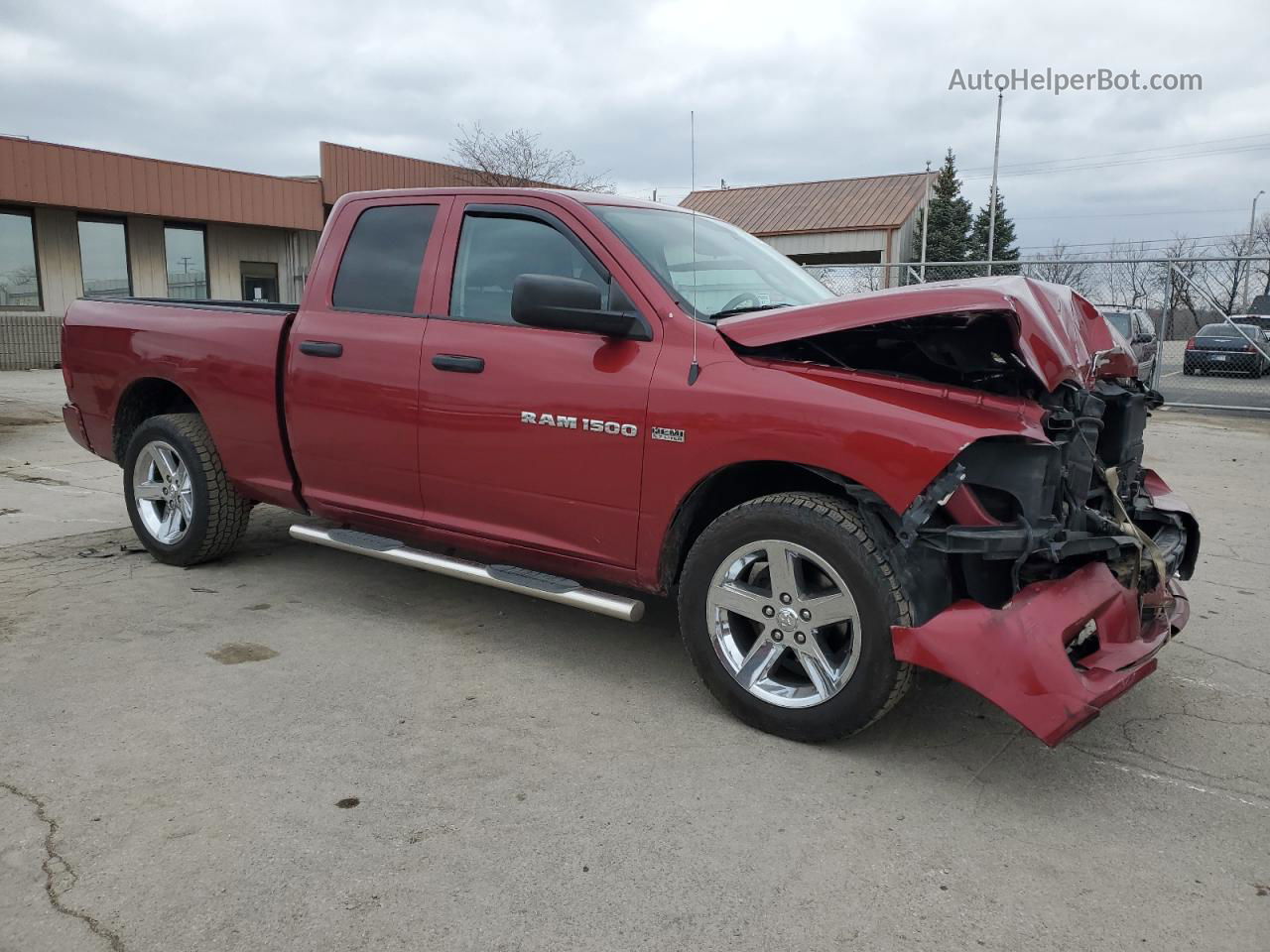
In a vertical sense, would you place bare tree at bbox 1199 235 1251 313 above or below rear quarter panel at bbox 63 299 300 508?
above

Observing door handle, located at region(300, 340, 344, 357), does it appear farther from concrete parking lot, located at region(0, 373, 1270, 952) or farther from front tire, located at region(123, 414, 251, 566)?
concrete parking lot, located at region(0, 373, 1270, 952)

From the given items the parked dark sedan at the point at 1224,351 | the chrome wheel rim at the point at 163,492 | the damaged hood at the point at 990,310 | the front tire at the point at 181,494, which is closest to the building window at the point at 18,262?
the front tire at the point at 181,494

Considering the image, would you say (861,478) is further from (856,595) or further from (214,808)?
(214,808)

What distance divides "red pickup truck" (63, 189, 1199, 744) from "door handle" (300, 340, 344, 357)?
0.05ft

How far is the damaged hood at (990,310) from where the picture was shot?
117 inches

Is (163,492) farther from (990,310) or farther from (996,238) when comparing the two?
(996,238)

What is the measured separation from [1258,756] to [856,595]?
1544 millimetres

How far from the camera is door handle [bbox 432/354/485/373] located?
157 inches

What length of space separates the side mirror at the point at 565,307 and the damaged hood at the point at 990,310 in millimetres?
378

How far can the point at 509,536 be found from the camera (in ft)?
13.3

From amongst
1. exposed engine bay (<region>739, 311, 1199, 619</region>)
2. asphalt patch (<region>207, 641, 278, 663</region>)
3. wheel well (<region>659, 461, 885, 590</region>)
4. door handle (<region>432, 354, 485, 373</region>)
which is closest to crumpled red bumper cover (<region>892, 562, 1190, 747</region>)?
exposed engine bay (<region>739, 311, 1199, 619</region>)

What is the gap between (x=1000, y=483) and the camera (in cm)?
308

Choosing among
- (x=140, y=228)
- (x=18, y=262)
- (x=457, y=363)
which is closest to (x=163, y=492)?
(x=457, y=363)

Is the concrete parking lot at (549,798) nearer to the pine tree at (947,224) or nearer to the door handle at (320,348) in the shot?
the door handle at (320,348)
